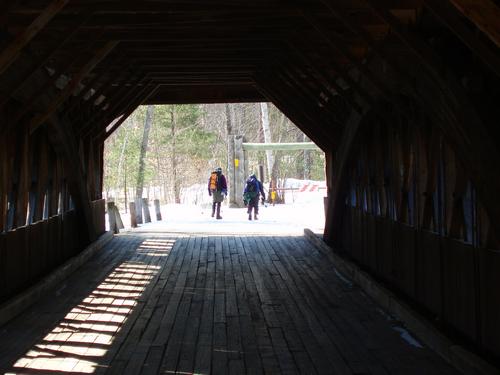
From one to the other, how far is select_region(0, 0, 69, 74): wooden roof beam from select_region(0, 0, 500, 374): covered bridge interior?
1 cm

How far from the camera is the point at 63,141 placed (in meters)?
8.20

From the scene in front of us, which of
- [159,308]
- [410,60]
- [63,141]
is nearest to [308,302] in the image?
[159,308]

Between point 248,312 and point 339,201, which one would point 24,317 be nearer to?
point 248,312

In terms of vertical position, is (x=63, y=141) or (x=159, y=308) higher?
(x=63, y=141)

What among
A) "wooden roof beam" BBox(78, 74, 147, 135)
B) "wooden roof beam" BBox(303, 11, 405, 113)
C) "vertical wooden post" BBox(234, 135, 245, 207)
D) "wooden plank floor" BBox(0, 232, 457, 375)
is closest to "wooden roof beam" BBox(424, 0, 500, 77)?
"wooden plank floor" BBox(0, 232, 457, 375)

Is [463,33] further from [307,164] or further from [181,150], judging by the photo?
[307,164]

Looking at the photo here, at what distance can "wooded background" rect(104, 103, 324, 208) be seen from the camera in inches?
1185

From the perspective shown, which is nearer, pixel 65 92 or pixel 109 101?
pixel 65 92

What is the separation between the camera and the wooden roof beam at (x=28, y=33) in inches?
181

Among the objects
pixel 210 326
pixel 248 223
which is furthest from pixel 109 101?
pixel 248 223

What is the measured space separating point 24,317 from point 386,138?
4.48 metres

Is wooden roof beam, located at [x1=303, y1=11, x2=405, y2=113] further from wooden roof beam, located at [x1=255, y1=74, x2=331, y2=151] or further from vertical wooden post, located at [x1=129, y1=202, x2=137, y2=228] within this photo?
vertical wooden post, located at [x1=129, y1=202, x2=137, y2=228]

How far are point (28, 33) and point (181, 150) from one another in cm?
2743

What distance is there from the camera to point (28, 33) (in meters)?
4.68
